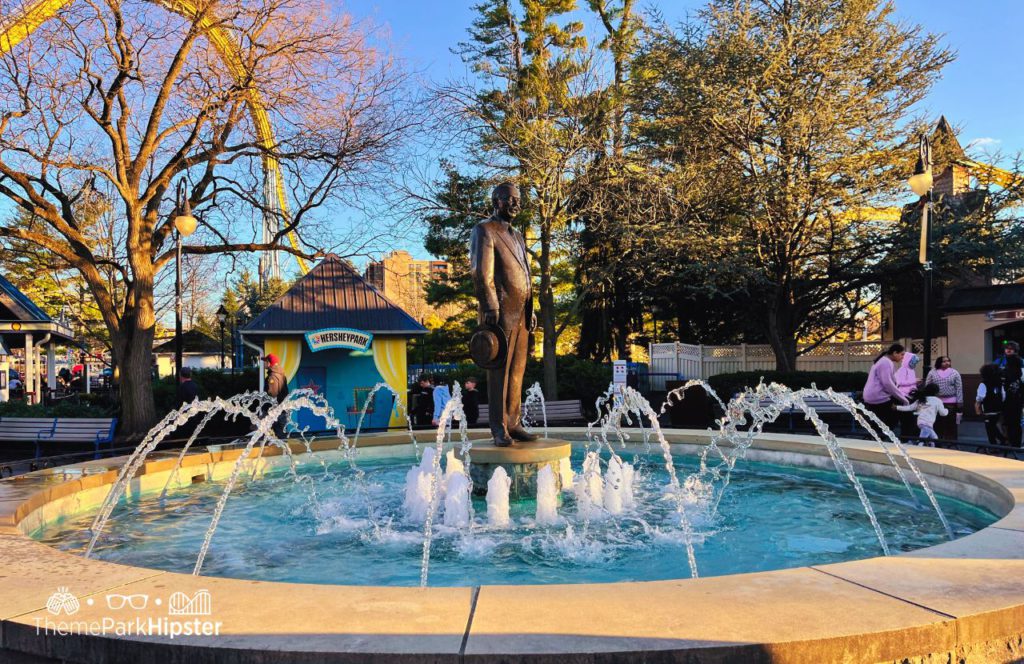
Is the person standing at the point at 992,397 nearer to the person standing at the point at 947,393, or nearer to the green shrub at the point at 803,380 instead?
the person standing at the point at 947,393

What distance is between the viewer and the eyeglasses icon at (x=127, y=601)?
349 centimetres

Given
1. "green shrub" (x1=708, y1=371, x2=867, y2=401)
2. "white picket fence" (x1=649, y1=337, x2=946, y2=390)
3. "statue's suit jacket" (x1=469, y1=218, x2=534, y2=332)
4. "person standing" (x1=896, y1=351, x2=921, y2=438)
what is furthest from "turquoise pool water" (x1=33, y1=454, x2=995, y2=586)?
"white picket fence" (x1=649, y1=337, x2=946, y2=390)

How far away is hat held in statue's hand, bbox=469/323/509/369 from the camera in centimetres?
762

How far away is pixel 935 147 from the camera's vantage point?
79.5 ft

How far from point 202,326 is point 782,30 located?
4463 centimetres

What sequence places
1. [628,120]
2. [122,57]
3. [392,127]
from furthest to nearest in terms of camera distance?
[628,120], [392,127], [122,57]

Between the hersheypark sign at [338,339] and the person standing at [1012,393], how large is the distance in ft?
44.6

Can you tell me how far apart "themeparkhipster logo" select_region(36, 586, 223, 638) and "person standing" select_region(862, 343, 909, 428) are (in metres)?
10.4

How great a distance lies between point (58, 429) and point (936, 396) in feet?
52.1

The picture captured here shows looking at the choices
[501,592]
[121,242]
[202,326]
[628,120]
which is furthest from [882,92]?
[202,326]

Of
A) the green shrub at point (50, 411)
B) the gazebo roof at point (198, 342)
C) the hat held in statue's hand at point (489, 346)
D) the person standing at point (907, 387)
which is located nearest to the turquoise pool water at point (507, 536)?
the hat held in statue's hand at point (489, 346)

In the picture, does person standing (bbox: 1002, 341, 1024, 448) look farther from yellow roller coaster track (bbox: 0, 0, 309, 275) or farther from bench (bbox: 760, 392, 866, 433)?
yellow roller coaster track (bbox: 0, 0, 309, 275)

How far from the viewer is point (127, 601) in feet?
11.7

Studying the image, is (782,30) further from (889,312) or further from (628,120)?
(889,312)
